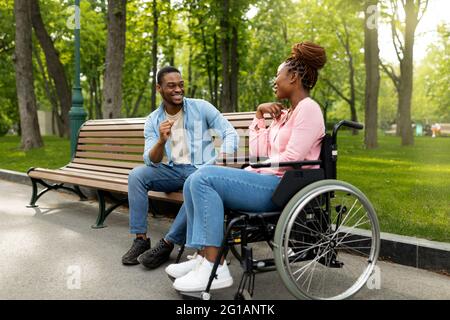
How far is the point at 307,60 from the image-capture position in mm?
3174

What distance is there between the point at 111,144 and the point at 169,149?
218 centimetres

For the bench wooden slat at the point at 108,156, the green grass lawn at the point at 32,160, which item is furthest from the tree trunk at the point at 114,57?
the bench wooden slat at the point at 108,156

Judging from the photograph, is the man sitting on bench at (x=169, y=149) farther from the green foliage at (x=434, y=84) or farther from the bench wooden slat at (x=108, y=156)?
the green foliage at (x=434, y=84)

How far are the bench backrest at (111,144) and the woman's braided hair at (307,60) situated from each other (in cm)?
173

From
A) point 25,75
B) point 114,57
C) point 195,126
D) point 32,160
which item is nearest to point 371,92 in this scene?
point 114,57

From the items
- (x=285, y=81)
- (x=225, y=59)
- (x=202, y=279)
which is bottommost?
(x=202, y=279)

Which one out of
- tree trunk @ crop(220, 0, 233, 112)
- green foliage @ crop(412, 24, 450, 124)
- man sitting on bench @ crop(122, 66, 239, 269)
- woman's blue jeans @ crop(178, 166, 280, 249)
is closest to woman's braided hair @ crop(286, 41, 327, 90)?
woman's blue jeans @ crop(178, 166, 280, 249)

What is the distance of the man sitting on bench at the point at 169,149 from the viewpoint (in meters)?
4.06

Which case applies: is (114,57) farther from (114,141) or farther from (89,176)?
(89,176)

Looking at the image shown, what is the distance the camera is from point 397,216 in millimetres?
4922

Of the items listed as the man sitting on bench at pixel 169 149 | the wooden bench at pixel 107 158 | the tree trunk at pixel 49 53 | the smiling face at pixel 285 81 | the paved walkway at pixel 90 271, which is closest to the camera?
the smiling face at pixel 285 81

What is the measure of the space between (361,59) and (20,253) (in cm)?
3207

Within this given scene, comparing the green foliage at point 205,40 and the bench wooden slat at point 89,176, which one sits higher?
the green foliage at point 205,40
